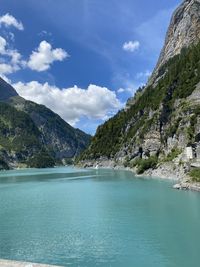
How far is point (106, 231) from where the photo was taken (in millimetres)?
53281

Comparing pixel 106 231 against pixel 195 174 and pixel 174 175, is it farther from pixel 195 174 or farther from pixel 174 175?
pixel 174 175

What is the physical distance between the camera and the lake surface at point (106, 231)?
4078 cm

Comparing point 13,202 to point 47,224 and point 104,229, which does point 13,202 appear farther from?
point 104,229

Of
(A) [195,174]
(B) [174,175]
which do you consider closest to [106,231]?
(A) [195,174]

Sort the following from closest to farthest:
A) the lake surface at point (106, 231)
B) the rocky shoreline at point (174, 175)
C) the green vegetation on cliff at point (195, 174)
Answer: the lake surface at point (106, 231), the rocky shoreline at point (174, 175), the green vegetation on cliff at point (195, 174)

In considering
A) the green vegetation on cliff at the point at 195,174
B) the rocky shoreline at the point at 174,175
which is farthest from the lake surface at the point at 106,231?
the green vegetation on cliff at the point at 195,174

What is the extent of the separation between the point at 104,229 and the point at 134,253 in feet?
42.3

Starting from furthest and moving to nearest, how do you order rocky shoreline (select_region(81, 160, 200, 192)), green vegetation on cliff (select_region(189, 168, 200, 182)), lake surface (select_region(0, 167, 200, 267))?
green vegetation on cliff (select_region(189, 168, 200, 182)) < rocky shoreline (select_region(81, 160, 200, 192)) < lake surface (select_region(0, 167, 200, 267))

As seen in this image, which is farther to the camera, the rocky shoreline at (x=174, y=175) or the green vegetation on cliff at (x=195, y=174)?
the green vegetation on cliff at (x=195, y=174)

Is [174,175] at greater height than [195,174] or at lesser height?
greater

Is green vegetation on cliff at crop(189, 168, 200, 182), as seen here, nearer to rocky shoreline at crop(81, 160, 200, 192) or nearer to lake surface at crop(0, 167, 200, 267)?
rocky shoreline at crop(81, 160, 200, 192)

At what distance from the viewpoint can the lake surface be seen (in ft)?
134

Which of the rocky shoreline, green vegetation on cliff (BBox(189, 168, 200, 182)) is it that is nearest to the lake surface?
the rocky shoreline

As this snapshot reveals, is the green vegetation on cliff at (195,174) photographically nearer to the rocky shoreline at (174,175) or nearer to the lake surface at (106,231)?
the rocky shoreline at (174,175)
